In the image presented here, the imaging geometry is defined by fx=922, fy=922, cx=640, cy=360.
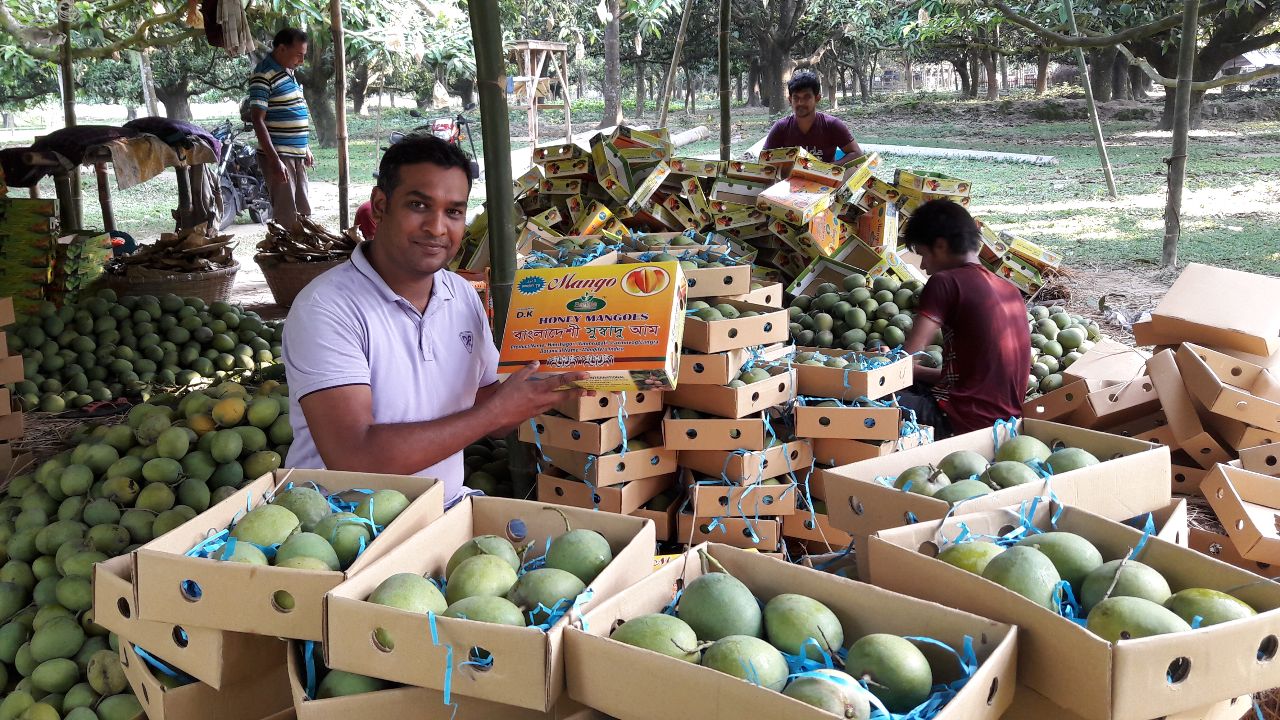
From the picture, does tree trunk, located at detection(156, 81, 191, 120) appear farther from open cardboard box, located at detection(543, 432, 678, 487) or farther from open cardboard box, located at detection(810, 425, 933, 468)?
open cardboard box, located at detection(810, 425, 933, 468)

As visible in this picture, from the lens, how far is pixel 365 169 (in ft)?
62.5

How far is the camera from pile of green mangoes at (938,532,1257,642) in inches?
54.5

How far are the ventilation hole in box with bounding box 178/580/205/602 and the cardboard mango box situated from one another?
2.39 meters

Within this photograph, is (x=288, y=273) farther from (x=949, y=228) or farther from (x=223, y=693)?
(x=223, y=693)

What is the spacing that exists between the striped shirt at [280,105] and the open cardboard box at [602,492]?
5834 millimetres

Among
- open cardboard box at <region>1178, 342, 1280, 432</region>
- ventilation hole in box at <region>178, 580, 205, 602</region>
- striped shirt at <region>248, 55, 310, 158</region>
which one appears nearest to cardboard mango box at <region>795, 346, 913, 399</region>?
open cardboard box at <region>1178, 342, 1280, 432</region>

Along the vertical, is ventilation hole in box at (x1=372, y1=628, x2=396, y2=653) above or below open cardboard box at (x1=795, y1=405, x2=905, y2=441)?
above

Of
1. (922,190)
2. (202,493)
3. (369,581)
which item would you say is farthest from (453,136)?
(369,581)

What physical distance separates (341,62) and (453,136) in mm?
6156

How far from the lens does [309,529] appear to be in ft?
5.74

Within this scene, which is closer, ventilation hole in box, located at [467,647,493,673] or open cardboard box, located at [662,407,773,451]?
ventilation hole in box, located at [467,647,493,673]

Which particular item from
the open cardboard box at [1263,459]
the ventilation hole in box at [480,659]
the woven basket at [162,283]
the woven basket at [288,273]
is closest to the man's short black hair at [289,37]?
the woven basket at [288,273]

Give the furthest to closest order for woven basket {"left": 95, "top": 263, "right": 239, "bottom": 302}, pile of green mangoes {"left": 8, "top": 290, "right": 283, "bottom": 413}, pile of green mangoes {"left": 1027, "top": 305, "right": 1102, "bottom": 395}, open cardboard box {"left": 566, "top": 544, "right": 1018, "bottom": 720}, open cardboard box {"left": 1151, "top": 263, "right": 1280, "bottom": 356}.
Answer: woven basket {"left": 95, "top": 263, "right": 239, "bottom": 302}
pile of green mangoes {"left": 8, "top": 290, "right": 283, "bottom": 413}
pile of green mangoes {"left": 1027, "top": 305, "right": 1102, "bottom": 395}
open cardboard box {"left": 1151, "top": 263, "right": 1280, "bottom": 356}
open cardboard box {"left": 566, "top": 544, "right": 1018, "bottom": 720}

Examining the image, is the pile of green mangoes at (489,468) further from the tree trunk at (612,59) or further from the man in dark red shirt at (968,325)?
the tree trunk at (612,59)
